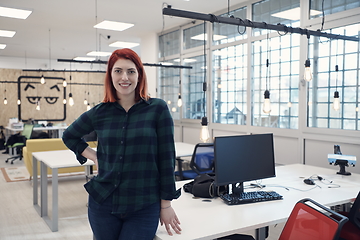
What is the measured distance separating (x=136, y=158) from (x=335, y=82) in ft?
13.1

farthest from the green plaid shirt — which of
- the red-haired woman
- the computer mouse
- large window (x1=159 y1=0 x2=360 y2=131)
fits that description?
large window (x1=159 y1=0 x2=360 y2=131)

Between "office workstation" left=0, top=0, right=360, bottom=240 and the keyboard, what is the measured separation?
0.12 ft

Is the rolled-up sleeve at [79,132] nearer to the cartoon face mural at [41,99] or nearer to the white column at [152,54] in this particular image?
the white column at [152,54]

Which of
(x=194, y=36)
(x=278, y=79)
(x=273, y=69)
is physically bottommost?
(x=278, y=79)

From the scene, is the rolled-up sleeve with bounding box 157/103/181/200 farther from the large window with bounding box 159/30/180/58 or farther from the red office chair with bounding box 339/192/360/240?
the large window with bounding box 159/30/180/58

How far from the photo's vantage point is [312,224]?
168cm

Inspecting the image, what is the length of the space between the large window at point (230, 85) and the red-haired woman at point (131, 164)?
487 cm

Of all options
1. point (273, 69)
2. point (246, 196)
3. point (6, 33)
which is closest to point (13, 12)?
point (6, 33)

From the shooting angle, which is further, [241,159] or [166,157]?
[241,159]

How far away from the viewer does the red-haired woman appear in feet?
4.93

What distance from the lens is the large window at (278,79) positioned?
527cm

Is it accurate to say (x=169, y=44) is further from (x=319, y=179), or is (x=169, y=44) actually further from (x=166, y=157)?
(x=166, y=157)

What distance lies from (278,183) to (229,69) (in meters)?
3.98

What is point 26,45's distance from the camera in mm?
10242
